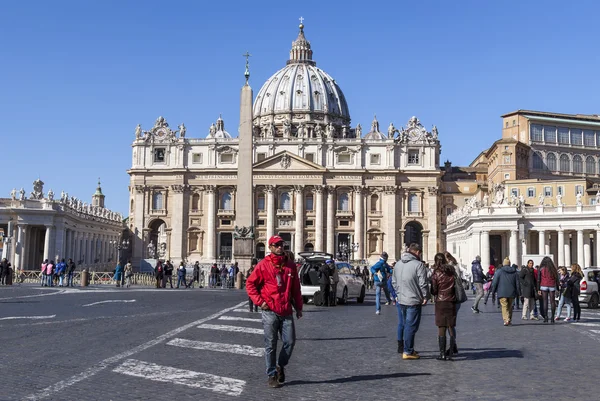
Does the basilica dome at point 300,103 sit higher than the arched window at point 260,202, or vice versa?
the basilica dome at point 300,103

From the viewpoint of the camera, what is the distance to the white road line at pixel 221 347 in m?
10.9

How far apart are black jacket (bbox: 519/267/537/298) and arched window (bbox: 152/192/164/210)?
69260 millimetres

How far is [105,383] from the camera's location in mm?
8156

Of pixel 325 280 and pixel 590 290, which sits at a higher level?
pixel 325 280

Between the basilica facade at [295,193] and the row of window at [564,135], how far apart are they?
11.3m

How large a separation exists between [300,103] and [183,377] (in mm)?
102202

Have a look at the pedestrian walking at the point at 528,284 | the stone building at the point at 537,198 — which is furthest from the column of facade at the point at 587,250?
the pedestrian walking at the point at 528,284

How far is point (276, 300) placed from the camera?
333 inches

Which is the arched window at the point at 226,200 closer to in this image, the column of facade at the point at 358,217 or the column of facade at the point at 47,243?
the column of facade at the point at 358,217

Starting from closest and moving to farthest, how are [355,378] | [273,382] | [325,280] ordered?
[273,382] < [355,378] < [325,280]

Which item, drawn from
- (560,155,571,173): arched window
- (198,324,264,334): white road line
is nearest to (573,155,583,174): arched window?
(560,155,571,173): arched window

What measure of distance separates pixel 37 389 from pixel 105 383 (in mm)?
743

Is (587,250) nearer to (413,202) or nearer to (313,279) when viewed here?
(413,202)

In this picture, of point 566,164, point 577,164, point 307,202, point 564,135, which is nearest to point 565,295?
point 307,202
